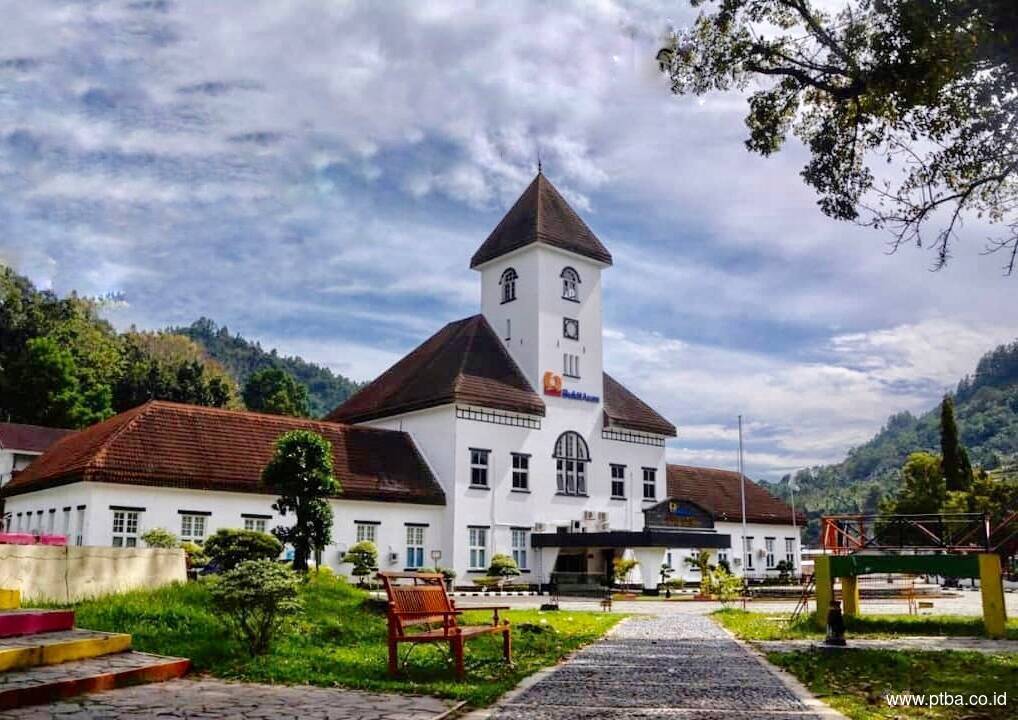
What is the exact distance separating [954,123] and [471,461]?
895 inches

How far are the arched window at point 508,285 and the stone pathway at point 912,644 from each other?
25.7 meters

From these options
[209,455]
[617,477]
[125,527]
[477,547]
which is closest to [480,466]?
[477,547]

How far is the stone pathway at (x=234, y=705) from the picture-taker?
7.26 meters

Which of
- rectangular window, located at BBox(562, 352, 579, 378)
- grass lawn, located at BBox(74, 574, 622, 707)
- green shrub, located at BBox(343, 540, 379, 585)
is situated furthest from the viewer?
rectangular window, located at BBox(562, 352, 579, 378)

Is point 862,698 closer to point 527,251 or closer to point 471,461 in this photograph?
point 471,461

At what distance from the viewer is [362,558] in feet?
94.6

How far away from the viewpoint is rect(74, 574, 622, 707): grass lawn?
30.7 ft

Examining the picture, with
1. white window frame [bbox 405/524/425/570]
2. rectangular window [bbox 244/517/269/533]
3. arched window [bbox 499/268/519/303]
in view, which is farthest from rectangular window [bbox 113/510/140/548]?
arched window [bbox 499/268/519/303]

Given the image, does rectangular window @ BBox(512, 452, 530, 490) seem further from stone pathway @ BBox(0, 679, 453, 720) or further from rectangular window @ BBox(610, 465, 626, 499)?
stone pathway @ BBox(0, 679, 453, 720)

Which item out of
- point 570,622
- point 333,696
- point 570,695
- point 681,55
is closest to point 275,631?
point 333,696

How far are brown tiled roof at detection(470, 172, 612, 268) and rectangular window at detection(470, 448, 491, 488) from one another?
9194 mm

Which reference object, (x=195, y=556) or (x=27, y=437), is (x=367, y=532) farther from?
(x=27, y=437)

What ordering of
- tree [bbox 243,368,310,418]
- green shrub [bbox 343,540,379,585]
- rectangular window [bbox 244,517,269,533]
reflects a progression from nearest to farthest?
rectangular window [bbox 244,517,269,533], green shrub [bbox 343,540,379,585], tree [bbox 243,368,310,418]

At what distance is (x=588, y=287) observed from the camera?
40.1 m
